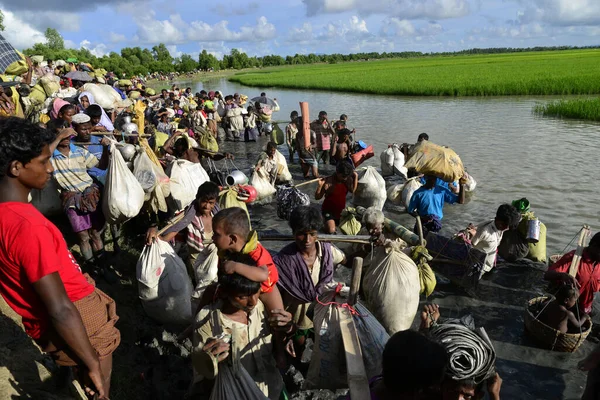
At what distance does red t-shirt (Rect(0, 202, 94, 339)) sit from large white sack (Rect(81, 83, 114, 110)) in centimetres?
897

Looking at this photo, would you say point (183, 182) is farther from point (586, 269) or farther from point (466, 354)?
point (586, 269)

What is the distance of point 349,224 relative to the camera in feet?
14.0

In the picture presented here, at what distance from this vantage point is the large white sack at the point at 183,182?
469 cm

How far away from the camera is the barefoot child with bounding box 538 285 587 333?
3.29 m

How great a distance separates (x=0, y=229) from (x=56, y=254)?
0.22 metres

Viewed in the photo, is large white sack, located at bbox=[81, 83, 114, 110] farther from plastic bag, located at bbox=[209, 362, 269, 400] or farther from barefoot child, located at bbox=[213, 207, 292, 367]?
plastic bag, located at bbox=[209, 362, 269, 400]

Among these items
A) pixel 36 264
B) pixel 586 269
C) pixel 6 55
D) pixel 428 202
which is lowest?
pixel 586 269

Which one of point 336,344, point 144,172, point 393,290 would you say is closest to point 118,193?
point 144,172

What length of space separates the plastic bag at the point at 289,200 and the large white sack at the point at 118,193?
221 cm

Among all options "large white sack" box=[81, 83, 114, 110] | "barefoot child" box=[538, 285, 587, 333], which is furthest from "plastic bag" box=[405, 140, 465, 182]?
"large white sack" box=[81, 83, 114, 110]

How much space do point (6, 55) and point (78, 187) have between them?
1049cm

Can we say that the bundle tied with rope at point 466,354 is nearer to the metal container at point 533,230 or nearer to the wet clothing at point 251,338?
the wet clothing at point 251,338

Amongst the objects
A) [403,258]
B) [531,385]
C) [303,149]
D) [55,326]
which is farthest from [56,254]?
[303,149]

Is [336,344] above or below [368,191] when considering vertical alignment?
above
